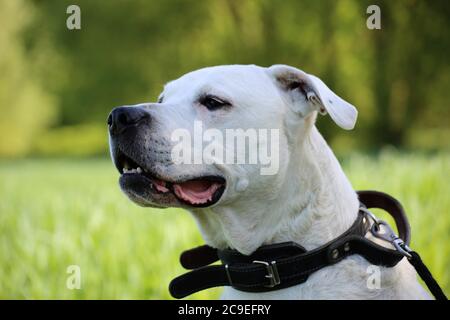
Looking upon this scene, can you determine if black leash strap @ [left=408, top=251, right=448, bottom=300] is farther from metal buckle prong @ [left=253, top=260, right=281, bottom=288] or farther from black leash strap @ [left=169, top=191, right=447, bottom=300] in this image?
metal buckle prong @ [left=253, top=260, right=281, bottom=288]

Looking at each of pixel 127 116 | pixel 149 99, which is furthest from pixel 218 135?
pixel 149 99

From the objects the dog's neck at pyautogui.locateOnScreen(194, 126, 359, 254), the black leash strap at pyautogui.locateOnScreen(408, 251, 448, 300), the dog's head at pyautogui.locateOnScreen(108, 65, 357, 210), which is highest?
the dog's head at pyautogui.locateOnScreen(108, 65, 357, 210)

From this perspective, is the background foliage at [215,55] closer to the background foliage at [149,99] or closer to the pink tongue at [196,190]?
the background foliage at [149,99]

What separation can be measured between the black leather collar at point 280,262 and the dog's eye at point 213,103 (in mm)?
665

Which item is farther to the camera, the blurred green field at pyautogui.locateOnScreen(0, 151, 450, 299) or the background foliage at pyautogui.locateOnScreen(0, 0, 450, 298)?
the background foliage at pyautogui.locateOnScreen(0, 0, 450, 298)

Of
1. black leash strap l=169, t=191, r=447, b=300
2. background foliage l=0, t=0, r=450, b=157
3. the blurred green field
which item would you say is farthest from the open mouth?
background foliage l=0, t=0, r=450, b=157

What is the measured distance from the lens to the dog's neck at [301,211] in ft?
8.83

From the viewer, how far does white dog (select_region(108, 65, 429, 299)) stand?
2631 mm

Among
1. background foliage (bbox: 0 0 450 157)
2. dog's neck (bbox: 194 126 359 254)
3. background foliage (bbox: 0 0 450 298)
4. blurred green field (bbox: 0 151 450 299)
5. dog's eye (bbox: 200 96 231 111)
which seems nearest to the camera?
dog's neck (bbox: 194 126 359 254)

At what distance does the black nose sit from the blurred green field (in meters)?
1.88

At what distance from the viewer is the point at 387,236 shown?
9.52ft

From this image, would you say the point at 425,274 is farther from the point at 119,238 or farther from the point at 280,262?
the point at 119,238

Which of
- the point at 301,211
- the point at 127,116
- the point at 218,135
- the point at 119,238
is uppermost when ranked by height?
the point at 127,116

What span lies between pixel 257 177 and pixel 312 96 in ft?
1.52
